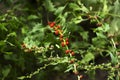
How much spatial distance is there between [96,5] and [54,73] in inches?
23.9

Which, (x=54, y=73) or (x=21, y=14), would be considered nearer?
(x=54, y=73)

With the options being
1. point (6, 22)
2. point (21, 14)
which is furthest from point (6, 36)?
point (21, 14)

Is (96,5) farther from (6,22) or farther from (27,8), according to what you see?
(6,22)

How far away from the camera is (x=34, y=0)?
2.57 meters

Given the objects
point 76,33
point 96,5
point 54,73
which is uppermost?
point 96,5

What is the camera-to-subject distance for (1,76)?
215cm

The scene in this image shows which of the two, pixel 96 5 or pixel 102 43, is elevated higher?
pixel 96 5

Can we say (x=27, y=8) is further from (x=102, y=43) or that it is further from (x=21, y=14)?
(x=102, y=43)

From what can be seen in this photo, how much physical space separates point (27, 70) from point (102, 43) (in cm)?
57

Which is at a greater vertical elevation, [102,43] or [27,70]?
[102,43]

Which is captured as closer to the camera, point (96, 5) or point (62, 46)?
point (62, 46)

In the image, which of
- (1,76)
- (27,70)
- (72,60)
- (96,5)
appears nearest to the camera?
(72,60)

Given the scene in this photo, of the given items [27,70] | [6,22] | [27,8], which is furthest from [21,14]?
[27,70]

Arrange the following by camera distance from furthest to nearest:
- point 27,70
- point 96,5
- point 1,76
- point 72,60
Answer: point 96,5 < point 27,70 < point 1,76 < point 72,60
